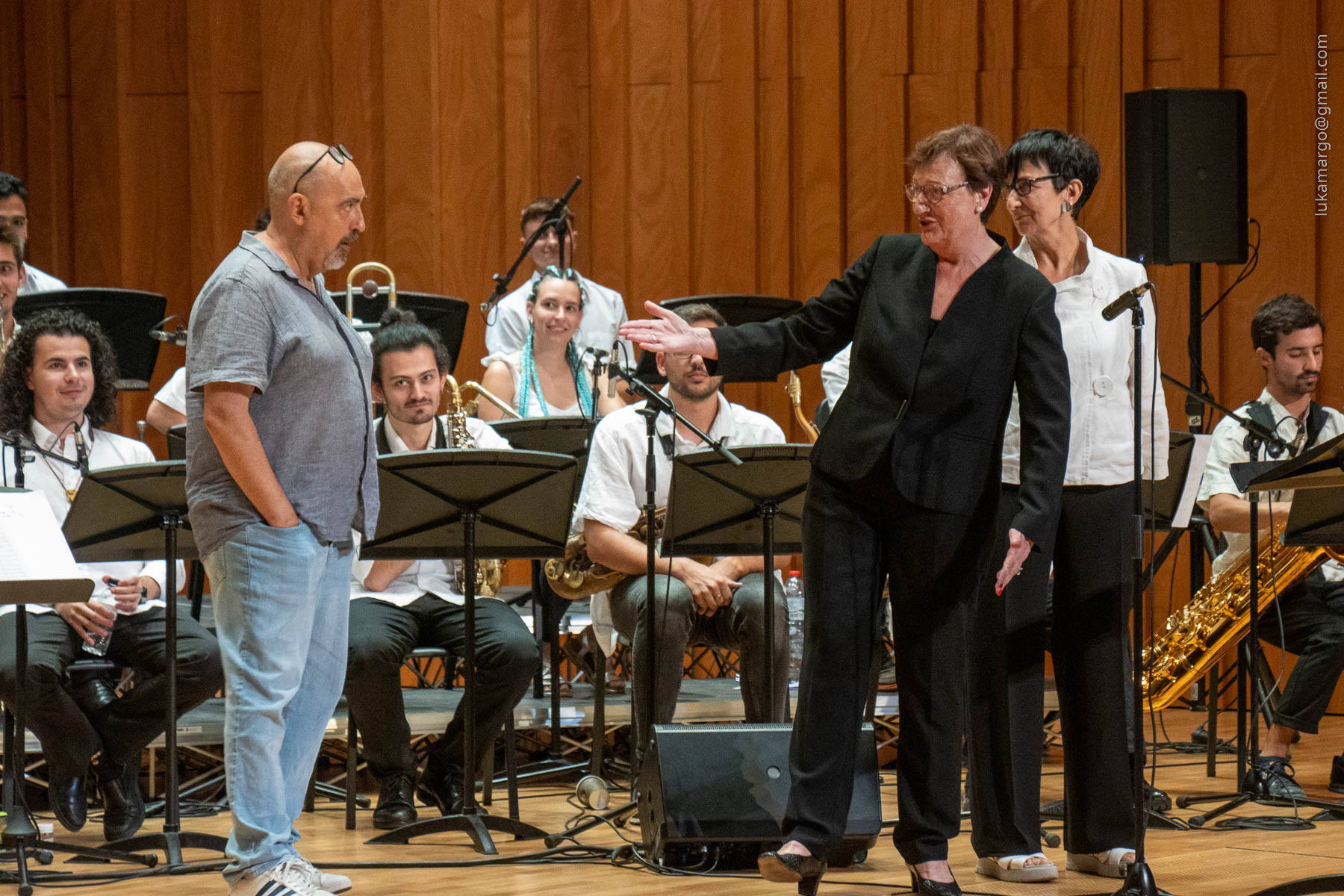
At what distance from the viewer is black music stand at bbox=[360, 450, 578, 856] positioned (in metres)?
3.72

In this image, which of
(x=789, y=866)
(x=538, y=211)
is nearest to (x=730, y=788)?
(x=789, y=866)

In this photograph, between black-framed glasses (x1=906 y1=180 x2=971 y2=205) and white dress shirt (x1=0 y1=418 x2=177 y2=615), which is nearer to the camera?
black-framed glasses (x1=906 y1=180 x2=971 y2=205)

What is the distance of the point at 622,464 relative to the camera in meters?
4.33

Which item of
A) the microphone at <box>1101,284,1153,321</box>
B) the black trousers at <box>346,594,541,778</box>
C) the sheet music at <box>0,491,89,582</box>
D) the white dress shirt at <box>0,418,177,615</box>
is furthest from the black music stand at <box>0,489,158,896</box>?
the microphone at <box>1101,284,1153,321</box>

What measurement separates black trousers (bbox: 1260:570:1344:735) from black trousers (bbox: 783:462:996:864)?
6.67ft

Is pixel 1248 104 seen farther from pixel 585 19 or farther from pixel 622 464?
pixel 622 464

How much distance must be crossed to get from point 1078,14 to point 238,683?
4906 millimetres

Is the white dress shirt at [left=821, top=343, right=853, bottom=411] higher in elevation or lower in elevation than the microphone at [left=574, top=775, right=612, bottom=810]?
higher

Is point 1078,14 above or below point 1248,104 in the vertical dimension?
above

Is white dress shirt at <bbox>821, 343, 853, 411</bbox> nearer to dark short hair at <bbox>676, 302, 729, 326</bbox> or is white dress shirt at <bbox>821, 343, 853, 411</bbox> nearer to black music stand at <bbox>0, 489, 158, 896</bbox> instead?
dark short hair at <bbox>676, 302, 729, 326</bbox>

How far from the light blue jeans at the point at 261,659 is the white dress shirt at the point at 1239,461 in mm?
2846

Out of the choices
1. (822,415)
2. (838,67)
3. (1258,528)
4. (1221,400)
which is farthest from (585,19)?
(1258,528)

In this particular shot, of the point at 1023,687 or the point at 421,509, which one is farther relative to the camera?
the point at 421,509

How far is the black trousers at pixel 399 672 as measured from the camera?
4.16m
